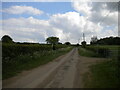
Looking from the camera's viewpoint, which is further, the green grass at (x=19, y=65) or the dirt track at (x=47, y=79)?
the green grass at (x=19, y=65)

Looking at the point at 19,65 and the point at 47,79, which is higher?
the point at 19,65

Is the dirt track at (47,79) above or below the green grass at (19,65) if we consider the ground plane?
below

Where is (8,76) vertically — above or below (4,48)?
below

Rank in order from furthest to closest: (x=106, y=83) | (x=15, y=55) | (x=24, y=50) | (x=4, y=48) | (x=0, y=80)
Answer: (x=24, y=50), (x=15, y=55), (x=4, y=48), (x=0, y=80), (x=106, y=83)

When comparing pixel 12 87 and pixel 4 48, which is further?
pixel 4 48

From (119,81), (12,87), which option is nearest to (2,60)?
(12,87)

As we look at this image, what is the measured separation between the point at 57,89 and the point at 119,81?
12.6 feet

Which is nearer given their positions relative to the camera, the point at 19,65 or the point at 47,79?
the point at 47,79

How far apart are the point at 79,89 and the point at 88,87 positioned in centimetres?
58

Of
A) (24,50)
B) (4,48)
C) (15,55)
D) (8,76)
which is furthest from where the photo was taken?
(24,50)

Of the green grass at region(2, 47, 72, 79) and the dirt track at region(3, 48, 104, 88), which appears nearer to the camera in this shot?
the dirt track at region(3, 48, 104, 88)

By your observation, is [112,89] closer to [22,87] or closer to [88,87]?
[88,87]

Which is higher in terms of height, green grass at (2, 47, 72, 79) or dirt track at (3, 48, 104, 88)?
green grass at (2, 47, 72, 79)

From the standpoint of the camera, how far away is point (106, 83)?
8.86 m
